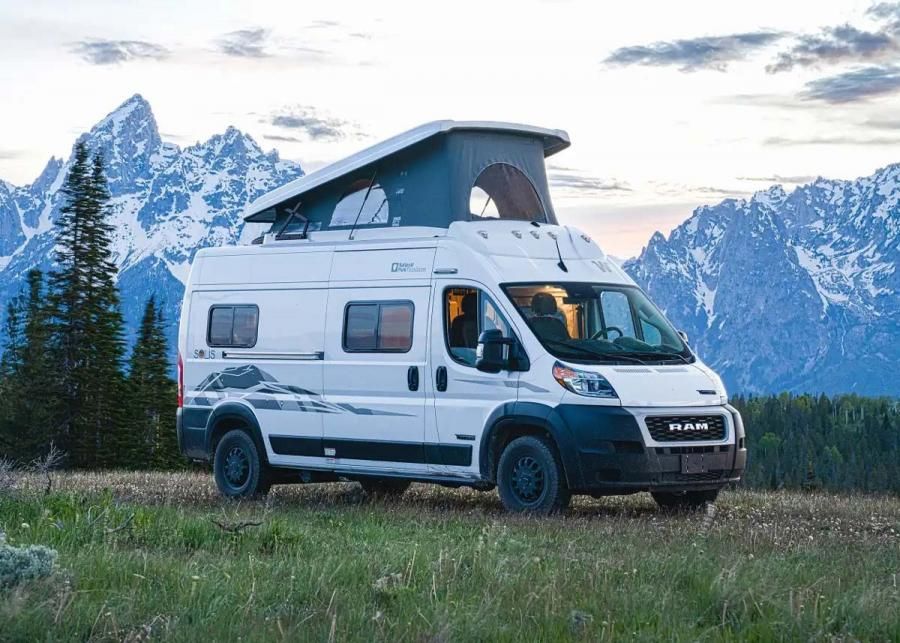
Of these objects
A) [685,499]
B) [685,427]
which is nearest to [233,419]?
[685,499]

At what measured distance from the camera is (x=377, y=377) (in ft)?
49.6

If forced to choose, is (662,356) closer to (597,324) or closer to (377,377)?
(597,324)

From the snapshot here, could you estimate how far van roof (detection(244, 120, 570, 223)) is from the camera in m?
15.5

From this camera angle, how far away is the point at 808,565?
365 inches

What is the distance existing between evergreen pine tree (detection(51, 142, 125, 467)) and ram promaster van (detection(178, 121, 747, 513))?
47521 millimetres

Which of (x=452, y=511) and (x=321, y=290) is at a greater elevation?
(x=321, y=290)

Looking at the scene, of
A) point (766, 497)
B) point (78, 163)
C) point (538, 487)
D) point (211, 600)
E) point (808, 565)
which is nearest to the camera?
point (211, 600)

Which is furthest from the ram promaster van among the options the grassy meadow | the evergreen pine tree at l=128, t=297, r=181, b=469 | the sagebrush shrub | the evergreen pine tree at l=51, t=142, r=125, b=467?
the evergreen pine tree at l=128, t=297, r=181, b=469

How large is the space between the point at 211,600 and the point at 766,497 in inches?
440

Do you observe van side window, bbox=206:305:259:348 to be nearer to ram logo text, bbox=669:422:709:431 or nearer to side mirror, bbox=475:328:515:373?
side mirror, bbox=475:328:515:373

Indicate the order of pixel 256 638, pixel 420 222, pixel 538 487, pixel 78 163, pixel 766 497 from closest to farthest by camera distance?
pixel 256 638 → pixel 538 487 → pixel 420 222 → pixel 766 497 → pixel 78 163

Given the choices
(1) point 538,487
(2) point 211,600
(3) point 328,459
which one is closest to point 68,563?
(2) point 211,600

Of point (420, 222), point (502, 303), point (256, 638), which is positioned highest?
point (420, 222)

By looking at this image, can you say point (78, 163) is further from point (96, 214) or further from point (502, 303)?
point (502, 303)
